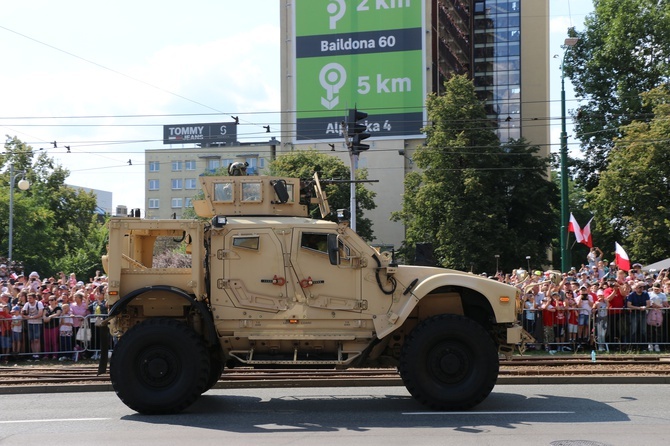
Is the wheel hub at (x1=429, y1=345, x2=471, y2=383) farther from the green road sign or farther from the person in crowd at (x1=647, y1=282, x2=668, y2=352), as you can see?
the green road sign

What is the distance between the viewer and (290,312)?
11938 millimetres

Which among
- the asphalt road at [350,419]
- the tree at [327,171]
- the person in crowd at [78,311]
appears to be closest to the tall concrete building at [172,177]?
the tree at [327,171]

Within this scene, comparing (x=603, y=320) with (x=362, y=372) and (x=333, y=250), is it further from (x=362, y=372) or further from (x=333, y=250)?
(x=333, y=250)

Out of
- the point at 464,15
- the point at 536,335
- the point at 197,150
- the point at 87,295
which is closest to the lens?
the point at 536,335

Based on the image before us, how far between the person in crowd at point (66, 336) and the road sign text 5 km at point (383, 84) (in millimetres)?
Answer: 49541

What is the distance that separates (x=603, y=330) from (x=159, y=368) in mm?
11288

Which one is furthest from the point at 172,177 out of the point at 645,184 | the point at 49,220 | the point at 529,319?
the point at 529,319

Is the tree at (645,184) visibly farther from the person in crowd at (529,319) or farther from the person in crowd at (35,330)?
the person in crowd at (35,330)

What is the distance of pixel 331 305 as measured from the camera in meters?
12.0

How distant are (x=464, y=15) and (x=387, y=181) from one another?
21442 millimetres

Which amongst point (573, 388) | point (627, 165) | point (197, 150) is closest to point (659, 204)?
point (627, 165)

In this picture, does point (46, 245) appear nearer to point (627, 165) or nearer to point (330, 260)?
point (627, 165)

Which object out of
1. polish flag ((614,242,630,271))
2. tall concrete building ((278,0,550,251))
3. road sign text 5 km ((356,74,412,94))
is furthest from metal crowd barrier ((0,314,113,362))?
road sign text 5 km ((356,74,412,94))

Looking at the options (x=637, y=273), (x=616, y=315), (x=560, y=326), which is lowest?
(x=560, y=326)
